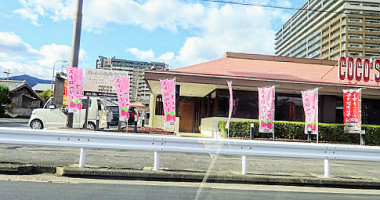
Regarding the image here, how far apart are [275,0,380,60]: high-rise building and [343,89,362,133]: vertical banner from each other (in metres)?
56.4

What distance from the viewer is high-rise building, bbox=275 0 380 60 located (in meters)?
73.9

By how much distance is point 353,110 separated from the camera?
13477 millimetres

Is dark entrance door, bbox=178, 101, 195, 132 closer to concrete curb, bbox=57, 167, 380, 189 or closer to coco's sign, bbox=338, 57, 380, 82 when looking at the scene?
coco's sign, bbox=338, 57, 380, 82

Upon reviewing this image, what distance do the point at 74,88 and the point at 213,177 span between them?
9.66 metres

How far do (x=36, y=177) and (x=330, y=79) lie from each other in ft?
52.1

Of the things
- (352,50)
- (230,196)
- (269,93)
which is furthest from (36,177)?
(352,50)

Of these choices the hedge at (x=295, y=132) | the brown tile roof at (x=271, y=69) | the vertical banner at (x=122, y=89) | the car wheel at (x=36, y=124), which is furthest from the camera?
the brown tile roof at (x=271, y=69)

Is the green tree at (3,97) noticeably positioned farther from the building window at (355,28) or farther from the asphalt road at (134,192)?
the building window at (355,28)

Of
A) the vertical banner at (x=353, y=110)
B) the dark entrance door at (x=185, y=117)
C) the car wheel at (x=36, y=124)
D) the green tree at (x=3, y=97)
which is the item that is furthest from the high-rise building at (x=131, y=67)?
the vertical banner at (x=353, y=110)

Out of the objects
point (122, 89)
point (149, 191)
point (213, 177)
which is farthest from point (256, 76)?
point (149, 191)

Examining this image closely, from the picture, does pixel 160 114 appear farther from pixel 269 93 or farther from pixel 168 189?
pixel 168 189

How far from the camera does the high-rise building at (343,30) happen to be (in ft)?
242

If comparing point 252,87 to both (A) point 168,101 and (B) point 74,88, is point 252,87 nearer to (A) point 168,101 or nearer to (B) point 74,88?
(A) point 168,101

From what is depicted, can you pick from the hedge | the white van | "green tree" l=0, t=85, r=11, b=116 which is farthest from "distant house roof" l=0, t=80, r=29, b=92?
the hedge
